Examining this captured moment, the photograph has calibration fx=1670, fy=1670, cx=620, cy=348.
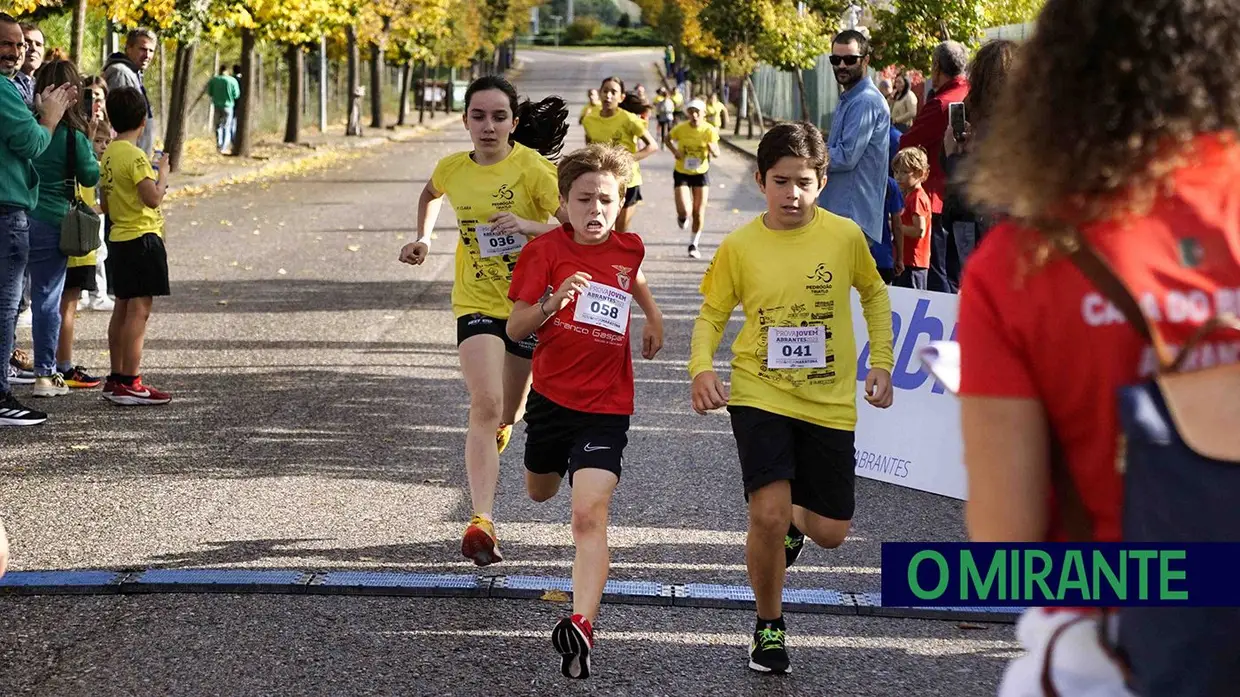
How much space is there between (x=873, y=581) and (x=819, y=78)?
34.7m

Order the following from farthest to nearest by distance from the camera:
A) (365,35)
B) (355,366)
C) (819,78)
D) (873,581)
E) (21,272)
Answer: (365,35) → (819,78) → (355,366) → (21,272) → (873,581)

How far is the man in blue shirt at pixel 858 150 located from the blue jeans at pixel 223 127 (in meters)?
29.0

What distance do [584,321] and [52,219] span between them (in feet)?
16.7

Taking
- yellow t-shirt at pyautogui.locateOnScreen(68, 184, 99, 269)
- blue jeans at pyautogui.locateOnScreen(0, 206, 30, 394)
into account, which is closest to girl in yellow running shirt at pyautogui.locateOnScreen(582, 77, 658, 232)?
yellow t-shirt at pyautogui.locateOnScreen(68, 184, 99, 269)

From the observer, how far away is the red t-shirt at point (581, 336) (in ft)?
17.4

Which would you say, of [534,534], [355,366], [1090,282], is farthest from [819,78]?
[1090,282]

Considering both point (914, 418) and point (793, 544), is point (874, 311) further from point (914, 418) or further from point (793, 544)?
point (914, 418)

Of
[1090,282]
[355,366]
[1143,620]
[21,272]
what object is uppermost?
[1090,282]

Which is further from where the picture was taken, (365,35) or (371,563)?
(365,35)

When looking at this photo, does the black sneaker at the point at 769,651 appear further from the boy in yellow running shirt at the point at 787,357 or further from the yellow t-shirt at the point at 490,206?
the yellow t-shirt at the point at 490,206

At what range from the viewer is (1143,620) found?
1.80m

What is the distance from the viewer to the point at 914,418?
761cm

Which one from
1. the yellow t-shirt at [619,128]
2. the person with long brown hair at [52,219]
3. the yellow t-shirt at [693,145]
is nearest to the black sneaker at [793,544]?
the person with long brown hair at [52,219]

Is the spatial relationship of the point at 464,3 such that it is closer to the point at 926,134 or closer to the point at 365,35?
the point at 365,35
